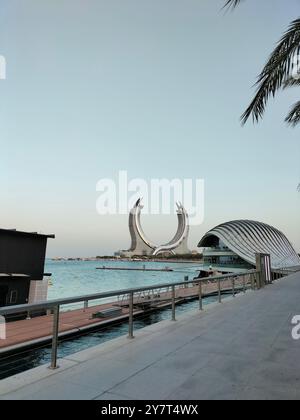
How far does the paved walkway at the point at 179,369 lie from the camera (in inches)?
120

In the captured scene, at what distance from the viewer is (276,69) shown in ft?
16.6

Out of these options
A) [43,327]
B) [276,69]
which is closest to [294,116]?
[276,69]

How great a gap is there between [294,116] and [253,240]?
48.4m

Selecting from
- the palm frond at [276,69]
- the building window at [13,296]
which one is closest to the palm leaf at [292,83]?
the palm frond at [276,69]

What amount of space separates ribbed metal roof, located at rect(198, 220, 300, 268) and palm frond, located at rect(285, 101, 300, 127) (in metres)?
41.7

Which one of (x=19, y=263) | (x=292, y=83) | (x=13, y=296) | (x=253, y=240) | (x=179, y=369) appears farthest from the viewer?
(x=253, y=240)

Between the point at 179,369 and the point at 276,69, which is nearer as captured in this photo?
the point at 179,369

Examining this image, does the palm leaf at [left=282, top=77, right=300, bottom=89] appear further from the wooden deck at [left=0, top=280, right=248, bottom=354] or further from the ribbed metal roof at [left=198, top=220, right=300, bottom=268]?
the ribbed metal roof at [left=198, top=220, right=300, bottom=268]

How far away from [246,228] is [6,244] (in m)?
47.5

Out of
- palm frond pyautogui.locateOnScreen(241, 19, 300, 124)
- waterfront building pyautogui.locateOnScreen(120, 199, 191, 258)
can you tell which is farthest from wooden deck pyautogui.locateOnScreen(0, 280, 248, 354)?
waterfront building pyautogui.locateOnScreen(120, 199, 191, 258)

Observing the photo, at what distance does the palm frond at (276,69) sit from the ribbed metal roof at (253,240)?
145 ft

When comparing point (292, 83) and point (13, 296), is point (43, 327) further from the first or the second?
point (292, 83)

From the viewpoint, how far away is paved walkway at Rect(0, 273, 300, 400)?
3061mm
